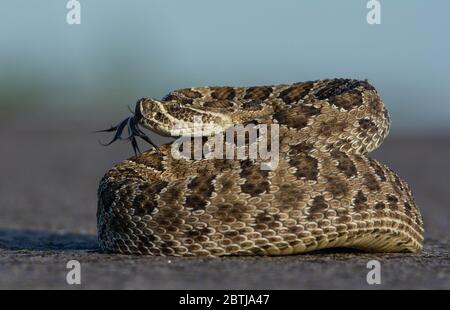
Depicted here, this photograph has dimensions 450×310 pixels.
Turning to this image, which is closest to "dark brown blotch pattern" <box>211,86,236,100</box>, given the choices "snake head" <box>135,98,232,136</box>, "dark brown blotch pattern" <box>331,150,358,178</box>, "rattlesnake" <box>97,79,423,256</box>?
"rattlesnake" <box>97,79,423,256</box>

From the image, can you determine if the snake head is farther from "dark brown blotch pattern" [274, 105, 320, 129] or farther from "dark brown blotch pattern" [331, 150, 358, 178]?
"dark brown blotch pattern" [331, 150, 358, 178]

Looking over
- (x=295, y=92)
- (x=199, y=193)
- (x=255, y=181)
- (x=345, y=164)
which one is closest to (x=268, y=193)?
(x=255, y=181)

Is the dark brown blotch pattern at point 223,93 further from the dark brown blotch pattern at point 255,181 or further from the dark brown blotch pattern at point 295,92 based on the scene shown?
the dark brown blotch pattern at point 255,181

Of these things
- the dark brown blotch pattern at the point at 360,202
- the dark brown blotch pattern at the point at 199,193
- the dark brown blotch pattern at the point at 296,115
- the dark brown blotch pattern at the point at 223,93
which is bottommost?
the dark brown blotch pattern at the point at 360,202

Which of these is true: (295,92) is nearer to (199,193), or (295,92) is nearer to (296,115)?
(296,115)

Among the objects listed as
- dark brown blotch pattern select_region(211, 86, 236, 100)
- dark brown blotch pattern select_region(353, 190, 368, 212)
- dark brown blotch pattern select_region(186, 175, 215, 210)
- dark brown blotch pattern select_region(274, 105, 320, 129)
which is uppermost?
dark brown blotch pattern select_region(211, 86, 236, 100)

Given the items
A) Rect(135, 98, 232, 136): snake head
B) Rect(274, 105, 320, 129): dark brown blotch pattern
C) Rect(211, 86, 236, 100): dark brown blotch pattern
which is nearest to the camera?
Rect(135, 98, 232, 136): snake head

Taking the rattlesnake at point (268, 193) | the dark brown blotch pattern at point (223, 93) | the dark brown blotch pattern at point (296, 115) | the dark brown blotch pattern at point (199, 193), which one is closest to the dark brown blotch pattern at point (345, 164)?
the rattlesnake at point (268, 193)
